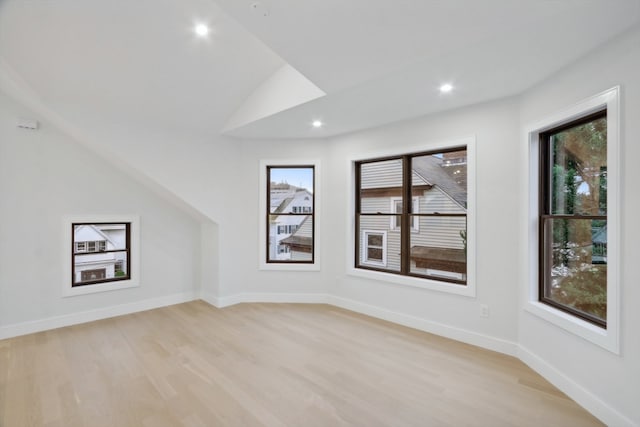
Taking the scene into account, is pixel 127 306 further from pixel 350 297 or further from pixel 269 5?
pixel 269 5

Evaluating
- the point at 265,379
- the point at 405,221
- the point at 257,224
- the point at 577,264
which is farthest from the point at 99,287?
the point at 577,264

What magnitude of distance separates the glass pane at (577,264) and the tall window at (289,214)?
9.62 ft

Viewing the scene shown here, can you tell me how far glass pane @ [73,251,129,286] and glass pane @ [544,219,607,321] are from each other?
503 cm

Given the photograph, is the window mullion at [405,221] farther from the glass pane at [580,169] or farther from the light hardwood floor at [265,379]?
the glass pane at [580,169]

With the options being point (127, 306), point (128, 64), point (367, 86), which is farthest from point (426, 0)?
point (127, 306)

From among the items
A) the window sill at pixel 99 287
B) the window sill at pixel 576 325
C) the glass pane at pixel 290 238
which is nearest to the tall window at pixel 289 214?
the glass pane at pixel 290 238

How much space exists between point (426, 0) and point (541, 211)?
7.02 feet

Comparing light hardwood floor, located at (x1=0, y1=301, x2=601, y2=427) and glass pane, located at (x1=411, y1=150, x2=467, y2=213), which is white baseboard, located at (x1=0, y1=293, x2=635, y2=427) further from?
glass pane, located at (x1=411, y1=150, x2=467, y2=213)

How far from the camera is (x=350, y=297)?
171 inches

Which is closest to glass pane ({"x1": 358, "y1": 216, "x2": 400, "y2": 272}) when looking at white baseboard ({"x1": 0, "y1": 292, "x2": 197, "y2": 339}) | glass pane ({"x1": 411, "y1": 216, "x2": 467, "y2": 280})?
glass pane ({"x1": 411, "y1": 216, "x2": 467, "y2": 280})

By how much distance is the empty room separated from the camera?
2.02m

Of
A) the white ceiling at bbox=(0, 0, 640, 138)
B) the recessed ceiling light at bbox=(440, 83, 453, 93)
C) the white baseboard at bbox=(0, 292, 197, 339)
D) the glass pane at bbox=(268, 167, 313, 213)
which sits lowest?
the white baseboard at bbox=(0, 292, 197, 339)

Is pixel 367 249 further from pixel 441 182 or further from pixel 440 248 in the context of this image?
pixel 441 182

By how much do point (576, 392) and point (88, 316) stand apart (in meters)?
5.15
